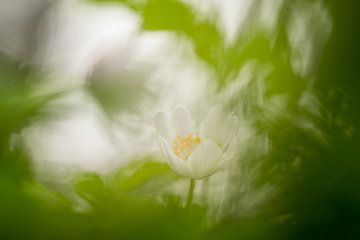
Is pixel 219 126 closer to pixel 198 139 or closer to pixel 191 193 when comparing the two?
pixel 198 139

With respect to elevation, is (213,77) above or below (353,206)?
above

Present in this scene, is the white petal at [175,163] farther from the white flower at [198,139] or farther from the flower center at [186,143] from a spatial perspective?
the flower center at [186,143]

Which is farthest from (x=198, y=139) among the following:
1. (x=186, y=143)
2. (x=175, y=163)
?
(x=175, y=163)

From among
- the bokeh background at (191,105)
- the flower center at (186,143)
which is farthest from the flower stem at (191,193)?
the flower center at (186,143)

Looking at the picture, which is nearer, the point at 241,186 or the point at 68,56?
the point at 241,186

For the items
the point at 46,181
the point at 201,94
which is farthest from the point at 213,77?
the point at 46,181

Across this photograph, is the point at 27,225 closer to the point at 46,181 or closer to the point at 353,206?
the point at 46,181
